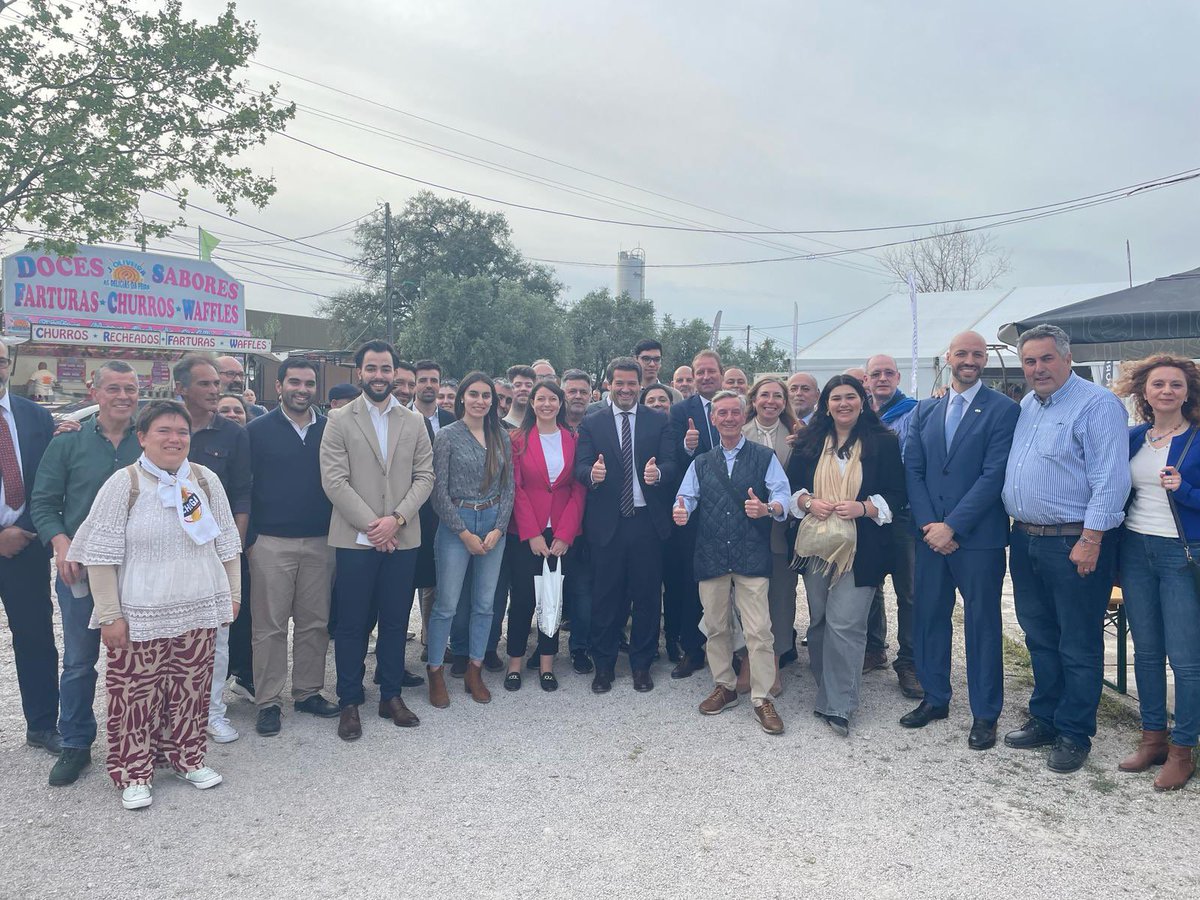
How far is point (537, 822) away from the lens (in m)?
3.48

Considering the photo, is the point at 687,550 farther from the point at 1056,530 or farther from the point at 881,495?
the point at 1056,530

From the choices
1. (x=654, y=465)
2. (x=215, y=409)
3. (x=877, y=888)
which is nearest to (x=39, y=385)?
(x=215, y=409)

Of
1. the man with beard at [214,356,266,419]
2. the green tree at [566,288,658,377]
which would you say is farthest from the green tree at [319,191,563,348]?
the man with beard at [214,356,266,419]

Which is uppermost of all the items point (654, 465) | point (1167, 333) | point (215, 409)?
point (1167, 333)

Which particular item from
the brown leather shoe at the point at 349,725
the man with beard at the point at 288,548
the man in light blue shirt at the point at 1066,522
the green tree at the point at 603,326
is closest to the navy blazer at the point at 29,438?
the man with beard at the point at 288,548

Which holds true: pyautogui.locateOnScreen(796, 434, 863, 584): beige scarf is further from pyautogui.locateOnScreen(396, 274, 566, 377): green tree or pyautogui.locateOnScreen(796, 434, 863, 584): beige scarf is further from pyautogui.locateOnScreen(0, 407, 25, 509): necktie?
pyautogui.locateOnScreen(396, 274, 566, 377): green tree

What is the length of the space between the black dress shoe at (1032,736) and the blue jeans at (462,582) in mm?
3098

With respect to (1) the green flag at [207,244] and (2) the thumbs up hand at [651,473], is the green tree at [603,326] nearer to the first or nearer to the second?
(1) the green flag at [207,244]

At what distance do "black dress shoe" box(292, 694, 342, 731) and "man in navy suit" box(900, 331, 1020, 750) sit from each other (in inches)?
132

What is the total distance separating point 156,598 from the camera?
360cm

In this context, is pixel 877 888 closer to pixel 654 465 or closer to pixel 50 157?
pixel 654 465

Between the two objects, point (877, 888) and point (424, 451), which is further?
point (424, 451)

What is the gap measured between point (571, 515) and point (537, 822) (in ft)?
7.09

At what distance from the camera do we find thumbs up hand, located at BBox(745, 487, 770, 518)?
15.1 feet
